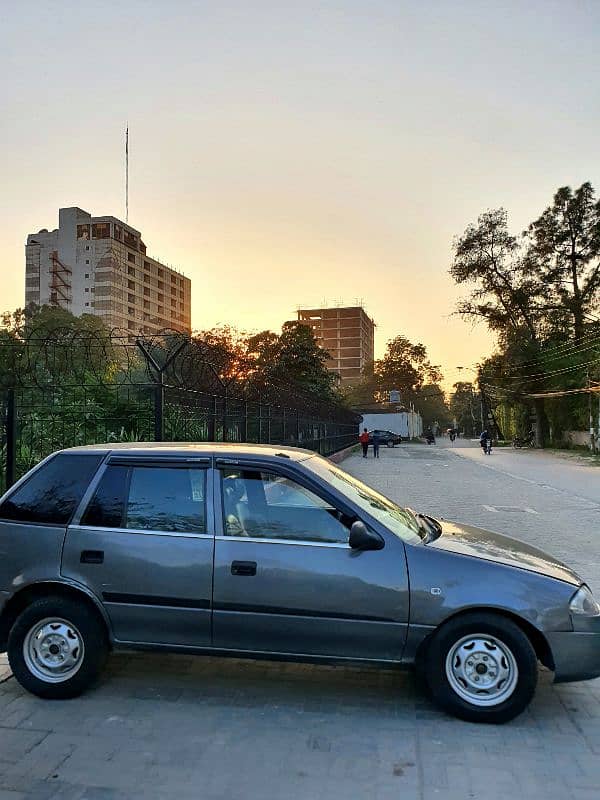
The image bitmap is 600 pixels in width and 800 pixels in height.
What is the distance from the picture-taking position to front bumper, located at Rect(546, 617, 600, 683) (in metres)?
3.89

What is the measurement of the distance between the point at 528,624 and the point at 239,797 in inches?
72.4

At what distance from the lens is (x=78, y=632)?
419 centimetres

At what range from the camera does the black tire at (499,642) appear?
152 inches

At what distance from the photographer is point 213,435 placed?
1061cm

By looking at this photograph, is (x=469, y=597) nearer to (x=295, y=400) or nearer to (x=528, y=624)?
(x=528, y=624)

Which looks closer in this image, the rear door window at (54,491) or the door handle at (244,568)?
the door handle at (244,568)

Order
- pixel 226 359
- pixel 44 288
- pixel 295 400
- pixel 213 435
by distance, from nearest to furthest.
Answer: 1. pixel 213 435
2. pixel 226 359
3. pixel 295 400
4. pixel 44 288

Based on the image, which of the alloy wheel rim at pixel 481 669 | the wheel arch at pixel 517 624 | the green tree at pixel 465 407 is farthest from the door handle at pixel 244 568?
the green tree at pixel 465 407

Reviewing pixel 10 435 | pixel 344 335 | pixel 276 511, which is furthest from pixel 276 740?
pixel 344 335

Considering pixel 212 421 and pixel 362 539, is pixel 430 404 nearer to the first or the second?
pixel 212 421

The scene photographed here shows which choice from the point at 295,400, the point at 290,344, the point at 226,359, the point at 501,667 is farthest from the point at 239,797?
the point at 290,344

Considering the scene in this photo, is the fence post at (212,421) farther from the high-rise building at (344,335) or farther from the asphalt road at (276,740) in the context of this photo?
the high-rise building at (344,335)

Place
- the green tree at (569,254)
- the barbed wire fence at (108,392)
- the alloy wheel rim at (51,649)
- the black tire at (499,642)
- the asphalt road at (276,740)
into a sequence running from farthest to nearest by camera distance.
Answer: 1. the green tree at (569,254)
2. the barbed wire fence at (108,392)
3. the alloy wheel rim at (51,649)
4. the black tire at (499,642)
5. the asphalt road at (276,740)

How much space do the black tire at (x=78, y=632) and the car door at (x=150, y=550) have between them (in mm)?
130
